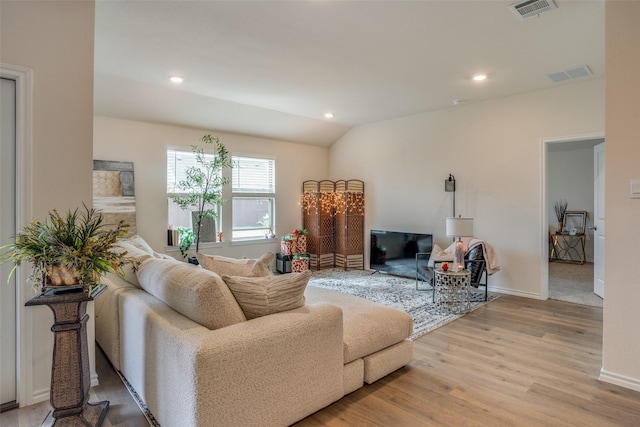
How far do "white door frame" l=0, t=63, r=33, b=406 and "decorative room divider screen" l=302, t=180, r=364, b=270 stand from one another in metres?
A: 4.87

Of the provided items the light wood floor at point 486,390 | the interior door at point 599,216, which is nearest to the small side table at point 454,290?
the light wood floor at point 486,390

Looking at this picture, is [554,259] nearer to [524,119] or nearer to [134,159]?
[524,119]

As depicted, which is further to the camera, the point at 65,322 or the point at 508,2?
the point at 508,2

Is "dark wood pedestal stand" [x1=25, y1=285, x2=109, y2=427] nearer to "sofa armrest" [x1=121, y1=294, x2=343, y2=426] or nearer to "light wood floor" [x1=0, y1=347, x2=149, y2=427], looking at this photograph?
"light wood floor" [x1=0, y1=347, x2=149, y2=427]

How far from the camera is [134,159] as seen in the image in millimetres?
5082

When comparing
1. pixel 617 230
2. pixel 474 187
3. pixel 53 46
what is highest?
pixel 53 46

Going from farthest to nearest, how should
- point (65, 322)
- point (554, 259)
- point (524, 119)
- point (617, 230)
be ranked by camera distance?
point (554, 259), point (524, 119), point (617, 230), point (65, 322)

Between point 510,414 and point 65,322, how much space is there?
2619 millimetres

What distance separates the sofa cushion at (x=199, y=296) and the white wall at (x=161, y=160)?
3412 millimetres

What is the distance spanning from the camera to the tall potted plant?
538 centimetres

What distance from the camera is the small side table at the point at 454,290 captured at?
4125 millimetres


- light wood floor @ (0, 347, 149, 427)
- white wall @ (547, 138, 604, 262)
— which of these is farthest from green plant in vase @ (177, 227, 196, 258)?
white wall @ (547, 138, 604, 262)

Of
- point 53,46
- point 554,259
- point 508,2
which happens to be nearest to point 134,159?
point 53,46

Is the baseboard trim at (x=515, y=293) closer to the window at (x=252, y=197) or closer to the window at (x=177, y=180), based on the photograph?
the window at (x=252, y=197)
